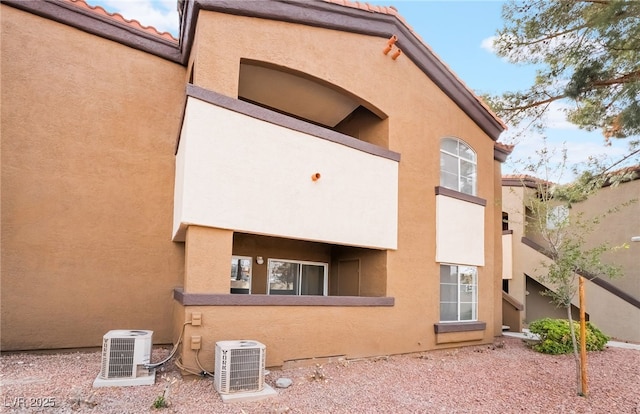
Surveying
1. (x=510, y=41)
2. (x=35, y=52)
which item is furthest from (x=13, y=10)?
(x=510, y=41)

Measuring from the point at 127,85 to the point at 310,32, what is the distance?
4.60m

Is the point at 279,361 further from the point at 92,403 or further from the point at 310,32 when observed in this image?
the point at 310,32

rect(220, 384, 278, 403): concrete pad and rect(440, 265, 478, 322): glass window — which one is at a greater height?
rect(440, 265, 478, 322): glass window

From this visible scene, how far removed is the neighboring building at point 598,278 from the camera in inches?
613

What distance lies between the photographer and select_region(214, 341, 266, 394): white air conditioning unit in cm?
657

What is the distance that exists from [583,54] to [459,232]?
18.7ft

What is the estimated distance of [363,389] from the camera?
739cm

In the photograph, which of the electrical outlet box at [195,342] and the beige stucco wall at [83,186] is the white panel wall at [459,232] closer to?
the electrical outlet box at [195,342]

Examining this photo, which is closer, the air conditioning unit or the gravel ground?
the gravel ground

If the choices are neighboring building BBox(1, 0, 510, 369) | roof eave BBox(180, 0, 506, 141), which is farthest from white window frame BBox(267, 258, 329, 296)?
roof eave BBox(180, 0, 506, 141)

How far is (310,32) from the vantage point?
982cm

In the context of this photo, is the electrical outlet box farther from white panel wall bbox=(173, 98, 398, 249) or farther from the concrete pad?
white panel wall bbox=(173, 98, 398, 249)

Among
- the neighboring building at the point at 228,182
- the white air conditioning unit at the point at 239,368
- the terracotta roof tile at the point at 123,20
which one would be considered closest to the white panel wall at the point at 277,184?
the neighboring building at the point at 228,182

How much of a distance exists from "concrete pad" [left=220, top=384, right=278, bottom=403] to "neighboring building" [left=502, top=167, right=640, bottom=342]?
11646 millimetres
